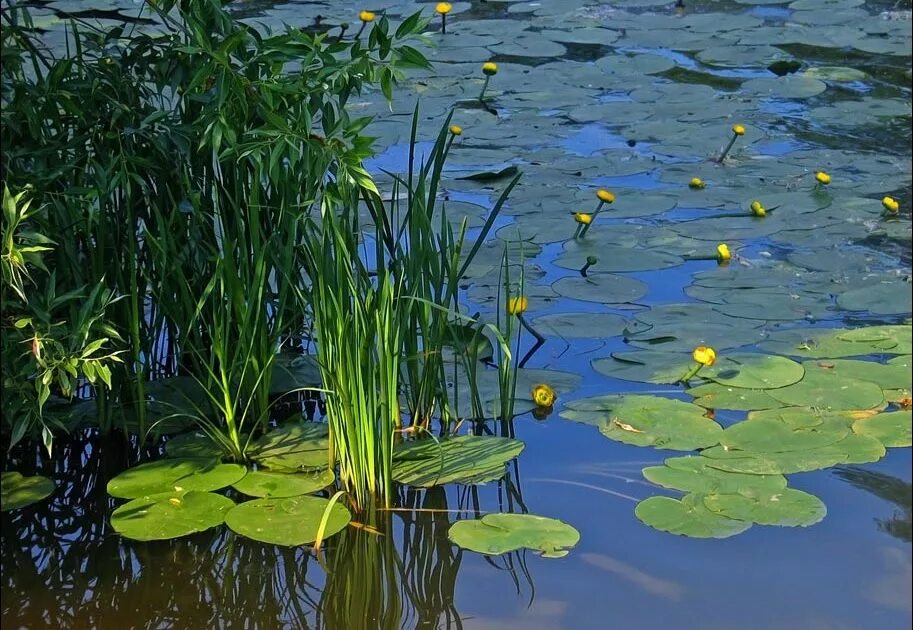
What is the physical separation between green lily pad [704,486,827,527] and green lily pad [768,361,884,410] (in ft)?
1.21

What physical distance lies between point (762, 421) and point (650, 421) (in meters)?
0.24

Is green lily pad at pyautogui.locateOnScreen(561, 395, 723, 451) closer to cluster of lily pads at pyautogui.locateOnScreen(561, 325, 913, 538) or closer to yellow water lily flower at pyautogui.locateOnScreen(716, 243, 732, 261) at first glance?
cluster of lily pads at pyautogui.locateOnScreen(561, 325, 913, 538)

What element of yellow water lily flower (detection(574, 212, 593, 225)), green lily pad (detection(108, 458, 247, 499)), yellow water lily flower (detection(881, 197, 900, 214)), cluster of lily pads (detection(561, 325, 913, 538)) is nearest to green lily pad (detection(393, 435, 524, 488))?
cluster of lily pads (detection(561, 325, 913, 538))

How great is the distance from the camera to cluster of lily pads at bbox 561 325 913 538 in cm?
234

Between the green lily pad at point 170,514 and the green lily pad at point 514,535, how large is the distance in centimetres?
47

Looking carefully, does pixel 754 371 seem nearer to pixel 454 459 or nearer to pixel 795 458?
pixel 795 458

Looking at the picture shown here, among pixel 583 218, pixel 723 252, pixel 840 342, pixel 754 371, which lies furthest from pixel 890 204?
pixel 754 371

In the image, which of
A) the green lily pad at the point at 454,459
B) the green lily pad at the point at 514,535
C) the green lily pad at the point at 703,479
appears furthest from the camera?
the green lily pad at the point at 454,459

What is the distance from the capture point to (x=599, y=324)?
310 cm

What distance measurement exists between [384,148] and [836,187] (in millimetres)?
1634

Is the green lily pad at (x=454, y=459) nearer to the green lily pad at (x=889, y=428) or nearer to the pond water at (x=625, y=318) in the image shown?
the pond water at (x=625, y=318)

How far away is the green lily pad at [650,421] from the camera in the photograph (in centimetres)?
258

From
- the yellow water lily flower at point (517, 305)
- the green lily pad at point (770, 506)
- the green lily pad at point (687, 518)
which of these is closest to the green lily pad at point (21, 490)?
the yellow water lily flower at point (517, 305)

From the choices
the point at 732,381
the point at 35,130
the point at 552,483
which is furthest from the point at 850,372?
the point at 35,130
